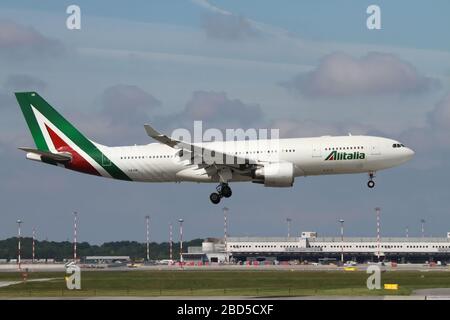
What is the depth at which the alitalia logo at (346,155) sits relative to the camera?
78.9m

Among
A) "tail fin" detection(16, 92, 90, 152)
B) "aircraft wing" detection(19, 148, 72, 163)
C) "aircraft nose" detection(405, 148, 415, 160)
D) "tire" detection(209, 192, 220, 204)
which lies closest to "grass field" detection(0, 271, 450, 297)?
"tire" detection(209, 192, 220, 204)

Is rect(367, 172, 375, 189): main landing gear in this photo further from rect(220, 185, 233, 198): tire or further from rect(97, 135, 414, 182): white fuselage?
rect(220, 185, 233, 198): tire

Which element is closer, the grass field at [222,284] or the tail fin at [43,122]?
the grass field at [222,284]

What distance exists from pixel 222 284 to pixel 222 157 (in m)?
15.1

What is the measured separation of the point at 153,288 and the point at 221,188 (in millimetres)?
11778

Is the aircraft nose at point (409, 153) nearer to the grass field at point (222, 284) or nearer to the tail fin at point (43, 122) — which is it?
the grass field at point (222, 284)

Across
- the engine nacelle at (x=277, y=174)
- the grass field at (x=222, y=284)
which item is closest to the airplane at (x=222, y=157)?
the engine nacelle at (x=277, y=174)

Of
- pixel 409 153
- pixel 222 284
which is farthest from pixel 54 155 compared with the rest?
pixel 409 153

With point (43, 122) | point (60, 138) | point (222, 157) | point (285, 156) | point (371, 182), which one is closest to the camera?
point (285, 156)

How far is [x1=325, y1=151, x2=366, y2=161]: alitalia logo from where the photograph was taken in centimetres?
7888

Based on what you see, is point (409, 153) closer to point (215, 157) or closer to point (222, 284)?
point (215, 157)

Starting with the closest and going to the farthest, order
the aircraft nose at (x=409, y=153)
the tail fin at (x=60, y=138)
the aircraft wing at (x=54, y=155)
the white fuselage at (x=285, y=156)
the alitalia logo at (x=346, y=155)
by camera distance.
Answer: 1. the alitalia logo at (x=346, y=155)
2. the white fuselage at (x=285, y=156)
3. the aircraft nose at (x=409, y=153)
4. the aircraft wing at (x=54, y=155)
5. the tail fin at (x=60, y=138)

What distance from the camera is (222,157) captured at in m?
81.2
